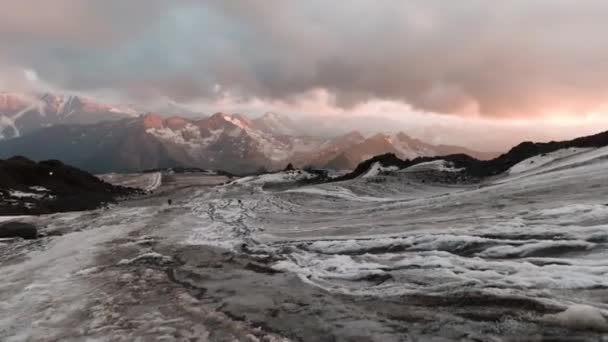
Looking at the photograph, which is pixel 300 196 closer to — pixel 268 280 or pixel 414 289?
pixel 268 280

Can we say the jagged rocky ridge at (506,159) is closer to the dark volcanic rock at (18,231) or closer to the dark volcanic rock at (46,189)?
the dark volcanic rock at (46,189)

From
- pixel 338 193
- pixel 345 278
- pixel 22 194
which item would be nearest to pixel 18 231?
pixel 345 278

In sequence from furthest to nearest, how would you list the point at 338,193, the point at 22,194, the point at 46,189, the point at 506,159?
the point at 46,189 → the point at 506,159 → the point at 22,194 → the point at 338,193

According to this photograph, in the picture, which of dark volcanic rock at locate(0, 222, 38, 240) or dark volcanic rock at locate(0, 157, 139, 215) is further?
dark volcanic rock at locate(0, 157, 139, 215)

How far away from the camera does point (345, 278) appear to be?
14.0 meters

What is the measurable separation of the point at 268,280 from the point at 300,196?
29295mm

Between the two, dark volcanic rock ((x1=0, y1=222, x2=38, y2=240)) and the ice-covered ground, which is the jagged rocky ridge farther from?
dark volcanic rock ((x1=0, y1=222, x2=38, y2=240))

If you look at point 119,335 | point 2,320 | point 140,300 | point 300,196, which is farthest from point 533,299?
point 300,196

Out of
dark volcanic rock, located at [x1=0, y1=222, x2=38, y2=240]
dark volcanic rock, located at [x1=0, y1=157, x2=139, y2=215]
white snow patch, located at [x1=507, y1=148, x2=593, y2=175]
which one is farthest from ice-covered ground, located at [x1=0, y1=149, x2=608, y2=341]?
dark volcanic rock, located at [x1=0, y1=157, x2=139, y2=215]

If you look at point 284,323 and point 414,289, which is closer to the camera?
point 284,323

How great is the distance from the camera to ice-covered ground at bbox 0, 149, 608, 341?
32.7 feet

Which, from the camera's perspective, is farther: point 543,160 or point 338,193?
point 543,160

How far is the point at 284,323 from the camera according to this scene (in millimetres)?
10688

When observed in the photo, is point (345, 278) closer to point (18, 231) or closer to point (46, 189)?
point (18, 231)
